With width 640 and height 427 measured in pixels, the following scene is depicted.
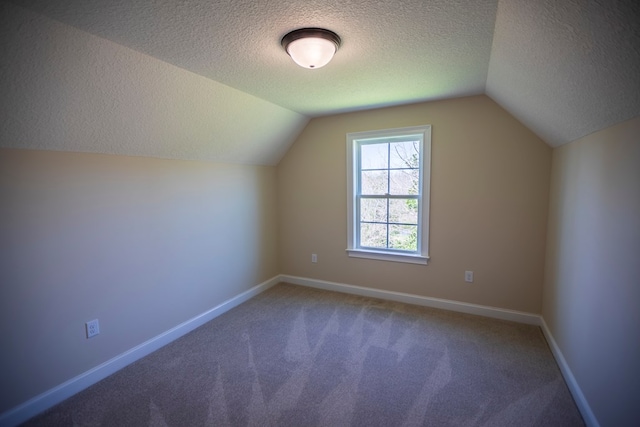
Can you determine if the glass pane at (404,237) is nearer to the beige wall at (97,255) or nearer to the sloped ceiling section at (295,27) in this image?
the sloped ceiling section at (295,27)

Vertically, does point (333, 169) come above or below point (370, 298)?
above

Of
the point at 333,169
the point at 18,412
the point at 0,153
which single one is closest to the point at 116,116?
the point at 0,153

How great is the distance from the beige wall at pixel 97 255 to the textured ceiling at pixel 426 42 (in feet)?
3.29

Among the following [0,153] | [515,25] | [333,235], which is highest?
[515,25]

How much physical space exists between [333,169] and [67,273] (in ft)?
8.71

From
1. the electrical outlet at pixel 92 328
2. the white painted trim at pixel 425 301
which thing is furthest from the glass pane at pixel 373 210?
the electrical outlet at pixel 92 328

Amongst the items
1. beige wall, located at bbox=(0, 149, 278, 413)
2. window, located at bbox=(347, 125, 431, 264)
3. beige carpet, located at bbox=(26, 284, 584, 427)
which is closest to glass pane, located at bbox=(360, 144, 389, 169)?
window, located at bbox=(347, 125, 431, 264)

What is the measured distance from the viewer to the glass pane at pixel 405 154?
10.8 ft

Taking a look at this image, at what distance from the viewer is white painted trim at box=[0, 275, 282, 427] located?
179 cm

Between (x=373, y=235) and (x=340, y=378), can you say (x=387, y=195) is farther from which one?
(x=340, y=378)

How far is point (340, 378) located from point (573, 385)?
150 cm

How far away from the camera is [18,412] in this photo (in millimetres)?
1777

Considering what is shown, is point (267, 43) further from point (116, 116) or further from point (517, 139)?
point (517, 139)

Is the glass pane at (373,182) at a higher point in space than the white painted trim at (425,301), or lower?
higher
